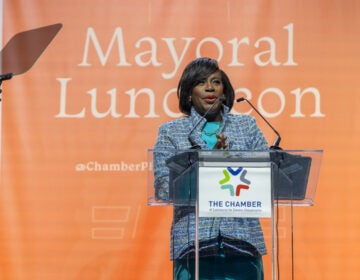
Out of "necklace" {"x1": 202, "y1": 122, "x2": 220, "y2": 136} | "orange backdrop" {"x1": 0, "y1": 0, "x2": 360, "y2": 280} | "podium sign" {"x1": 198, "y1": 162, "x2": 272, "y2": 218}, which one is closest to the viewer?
"podium sign" {"x1": 198, "y1": 162, "x2": 272, "y2": 218}

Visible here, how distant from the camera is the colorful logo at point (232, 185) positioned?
231cm

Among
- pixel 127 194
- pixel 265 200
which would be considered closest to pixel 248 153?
pixel 265 200

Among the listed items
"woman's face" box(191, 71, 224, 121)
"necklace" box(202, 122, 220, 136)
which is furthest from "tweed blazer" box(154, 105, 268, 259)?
"woman's face" box(191, 71, 224, 121)

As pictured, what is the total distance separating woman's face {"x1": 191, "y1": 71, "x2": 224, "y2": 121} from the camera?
118 inches

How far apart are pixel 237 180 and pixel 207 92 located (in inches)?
31.0

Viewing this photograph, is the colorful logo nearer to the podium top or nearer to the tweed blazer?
the podium top

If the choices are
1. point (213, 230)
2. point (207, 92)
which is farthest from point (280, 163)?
point (207, 92)

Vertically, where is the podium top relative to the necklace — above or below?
below

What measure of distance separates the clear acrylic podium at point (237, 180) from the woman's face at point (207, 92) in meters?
0.65

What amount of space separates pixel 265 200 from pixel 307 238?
150 cm

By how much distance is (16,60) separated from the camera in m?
3.84

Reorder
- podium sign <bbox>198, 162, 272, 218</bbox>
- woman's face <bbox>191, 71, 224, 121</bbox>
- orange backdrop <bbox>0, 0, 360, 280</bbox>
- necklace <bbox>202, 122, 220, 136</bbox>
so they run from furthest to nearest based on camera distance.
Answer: orange backdrop <bbox>0, 0, 360, 280</bbox>, woman's face <bbox>191, 71, 224, 121</bbox>, necklace <bbox>202, 122, 220, 136</bbox>, podium sign <bbox>198, 162, 272, 218</bbox>

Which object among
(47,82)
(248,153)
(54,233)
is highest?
(47,82)

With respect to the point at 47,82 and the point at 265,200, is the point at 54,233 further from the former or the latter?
the point at 265,200
